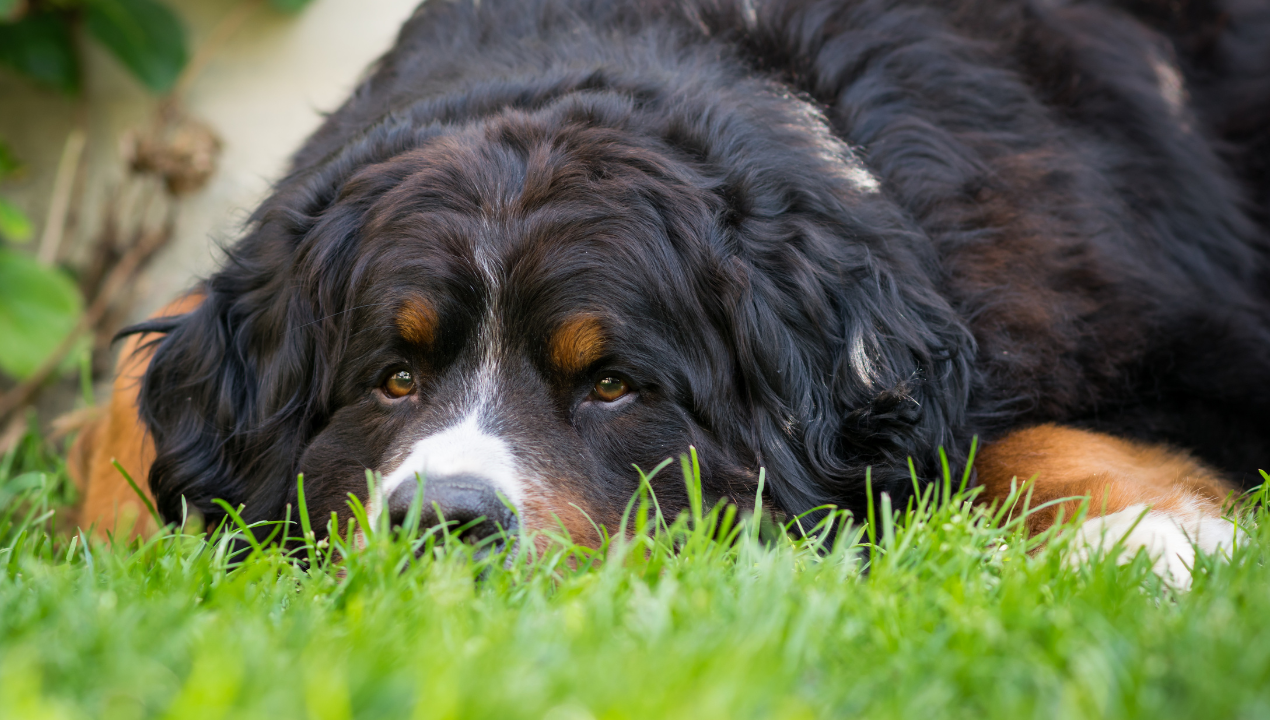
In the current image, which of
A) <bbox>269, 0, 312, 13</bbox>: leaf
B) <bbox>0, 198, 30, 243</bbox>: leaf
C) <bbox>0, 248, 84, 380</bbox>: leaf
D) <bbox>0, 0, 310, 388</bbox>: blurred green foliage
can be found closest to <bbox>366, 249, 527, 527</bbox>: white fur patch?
<bbox>0, 248, 84, 380</bbox>: leaf

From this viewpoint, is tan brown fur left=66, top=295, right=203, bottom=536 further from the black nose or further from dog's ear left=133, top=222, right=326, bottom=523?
the black nose

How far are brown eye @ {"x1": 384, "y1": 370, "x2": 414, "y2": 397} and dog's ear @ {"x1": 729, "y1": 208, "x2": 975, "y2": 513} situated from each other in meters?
0.77

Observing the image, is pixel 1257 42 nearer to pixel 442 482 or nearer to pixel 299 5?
pixel 442 482

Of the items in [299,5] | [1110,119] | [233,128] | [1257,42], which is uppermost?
[1257,42]

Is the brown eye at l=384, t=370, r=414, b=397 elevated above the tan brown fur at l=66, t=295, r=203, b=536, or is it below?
above

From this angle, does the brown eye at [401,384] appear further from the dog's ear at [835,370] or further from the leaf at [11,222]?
the leaf at [11,222]

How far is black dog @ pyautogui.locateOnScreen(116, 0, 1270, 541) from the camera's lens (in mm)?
2416

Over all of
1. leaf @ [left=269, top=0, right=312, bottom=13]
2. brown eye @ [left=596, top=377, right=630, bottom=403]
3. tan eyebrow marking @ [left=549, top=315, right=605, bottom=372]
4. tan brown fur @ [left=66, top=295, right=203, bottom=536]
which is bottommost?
tan brown fur @ [left=66, top=295, right=203, bottom=536]

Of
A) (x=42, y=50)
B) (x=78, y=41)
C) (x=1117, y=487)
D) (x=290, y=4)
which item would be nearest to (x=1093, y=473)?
(x=1117, y=487)

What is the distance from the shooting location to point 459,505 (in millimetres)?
2076

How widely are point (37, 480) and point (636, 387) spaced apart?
1753 millimetres

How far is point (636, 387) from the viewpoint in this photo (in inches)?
97.0

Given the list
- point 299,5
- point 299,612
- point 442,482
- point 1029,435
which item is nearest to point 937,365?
point 1029,435

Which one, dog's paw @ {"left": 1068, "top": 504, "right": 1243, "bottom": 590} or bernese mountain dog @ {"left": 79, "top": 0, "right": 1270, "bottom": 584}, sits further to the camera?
bernese mountain dog @ {"left": 79, "top": 0, "right": 1270, "bottom": 584}
